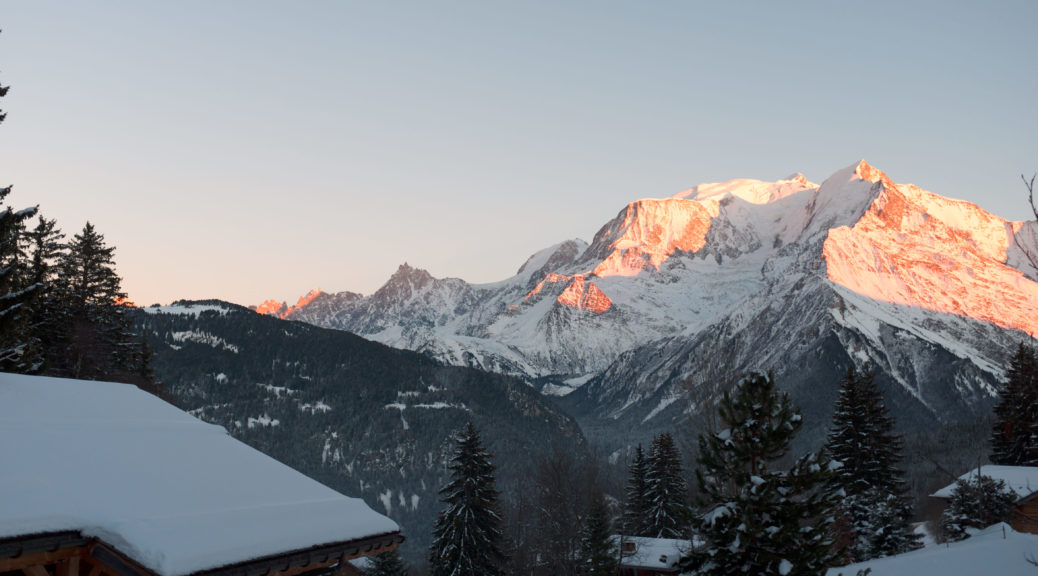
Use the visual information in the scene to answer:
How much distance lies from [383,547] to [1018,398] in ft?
162

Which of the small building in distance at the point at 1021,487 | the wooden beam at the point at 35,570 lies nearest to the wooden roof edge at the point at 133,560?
the wooden beam at the point at 35,570

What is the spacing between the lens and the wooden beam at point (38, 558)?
7023mm

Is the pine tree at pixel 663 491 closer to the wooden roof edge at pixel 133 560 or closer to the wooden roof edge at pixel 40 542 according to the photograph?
the wooden roof edge at pixel 133 560

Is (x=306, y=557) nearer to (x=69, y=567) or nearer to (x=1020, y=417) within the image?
(x=69, y=567)

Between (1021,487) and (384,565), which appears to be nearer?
(1021,487)

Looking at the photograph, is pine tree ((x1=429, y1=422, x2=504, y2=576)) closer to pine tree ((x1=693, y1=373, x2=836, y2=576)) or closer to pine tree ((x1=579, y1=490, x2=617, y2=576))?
pine tree ((x1=579, y1=490, x2=617, y2=576))

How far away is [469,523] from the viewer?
123 ft

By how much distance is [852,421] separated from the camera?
43656mm

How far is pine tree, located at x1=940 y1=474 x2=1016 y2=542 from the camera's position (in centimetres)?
3512

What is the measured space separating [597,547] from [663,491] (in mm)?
15400

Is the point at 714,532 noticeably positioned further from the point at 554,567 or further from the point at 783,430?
the point at 554,567

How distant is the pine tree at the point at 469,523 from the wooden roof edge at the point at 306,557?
27540 millimetres

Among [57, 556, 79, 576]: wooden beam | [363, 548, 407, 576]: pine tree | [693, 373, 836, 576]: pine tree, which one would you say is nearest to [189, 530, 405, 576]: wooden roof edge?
[57, 556, 79, 576]: wooden beam

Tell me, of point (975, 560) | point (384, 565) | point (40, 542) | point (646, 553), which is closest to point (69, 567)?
point (40, 542)
